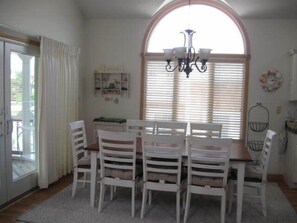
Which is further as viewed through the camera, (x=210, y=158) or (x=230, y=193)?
(x=230, y=193)

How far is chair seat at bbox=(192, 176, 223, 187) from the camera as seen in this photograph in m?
3.27

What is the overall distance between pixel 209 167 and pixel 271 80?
268 centimetres

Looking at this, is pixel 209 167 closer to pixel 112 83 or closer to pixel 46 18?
pixel 112 83

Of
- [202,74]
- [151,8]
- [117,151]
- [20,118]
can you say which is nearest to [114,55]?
[151,8]

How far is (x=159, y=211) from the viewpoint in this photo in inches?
143

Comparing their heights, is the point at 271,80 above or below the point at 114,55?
below

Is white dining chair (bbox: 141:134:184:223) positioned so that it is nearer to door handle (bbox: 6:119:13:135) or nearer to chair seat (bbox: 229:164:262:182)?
chair seat (bbox: 229:164:262:182)

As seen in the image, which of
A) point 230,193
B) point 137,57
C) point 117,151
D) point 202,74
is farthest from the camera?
Result: point 137,57

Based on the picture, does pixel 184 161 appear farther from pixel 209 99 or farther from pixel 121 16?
pixel 121 16

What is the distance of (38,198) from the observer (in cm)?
398

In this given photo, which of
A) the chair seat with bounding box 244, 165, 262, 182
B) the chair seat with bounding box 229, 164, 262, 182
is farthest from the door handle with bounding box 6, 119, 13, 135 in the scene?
the chair seat with bounding box 244, 165, 262, 182

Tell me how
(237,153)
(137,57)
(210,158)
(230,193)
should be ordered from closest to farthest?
(210,158), (237,153), (230,193), (137,57)

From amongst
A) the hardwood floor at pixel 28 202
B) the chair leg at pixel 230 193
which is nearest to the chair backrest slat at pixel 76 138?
the hardwood floor at pixel 28 202

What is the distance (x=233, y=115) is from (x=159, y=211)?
2467 mm
